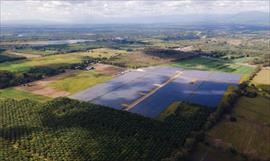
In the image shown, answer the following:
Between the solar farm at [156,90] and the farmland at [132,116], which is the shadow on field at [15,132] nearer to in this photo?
the farmland at [132,116]

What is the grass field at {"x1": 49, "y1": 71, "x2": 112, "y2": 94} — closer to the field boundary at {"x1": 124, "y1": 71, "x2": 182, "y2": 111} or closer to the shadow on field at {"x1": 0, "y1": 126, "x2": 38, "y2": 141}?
the field boundary at {"x1": 124, "y1": 71, "x2": 182, "y2": 111}

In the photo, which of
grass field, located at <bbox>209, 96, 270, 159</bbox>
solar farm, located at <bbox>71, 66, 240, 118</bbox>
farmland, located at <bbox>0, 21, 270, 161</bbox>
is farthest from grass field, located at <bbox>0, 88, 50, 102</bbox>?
grass field, located at <bbox>209, 96, 270, 159</bbox>

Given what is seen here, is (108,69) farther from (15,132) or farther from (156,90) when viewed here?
(15,132)

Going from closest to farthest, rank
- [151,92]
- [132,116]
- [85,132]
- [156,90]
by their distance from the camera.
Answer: [85,132]
[132,116]
[151,92]
[156,90]

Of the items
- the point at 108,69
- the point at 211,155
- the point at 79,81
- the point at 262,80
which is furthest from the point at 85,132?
the point at 262,80

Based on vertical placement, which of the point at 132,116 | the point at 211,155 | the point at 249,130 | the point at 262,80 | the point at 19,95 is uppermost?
the point at 132,116

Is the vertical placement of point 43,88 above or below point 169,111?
below
